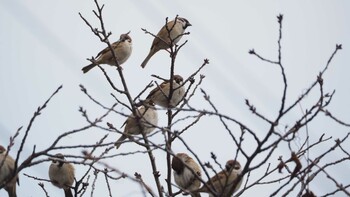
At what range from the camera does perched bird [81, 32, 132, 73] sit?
8.90 metres

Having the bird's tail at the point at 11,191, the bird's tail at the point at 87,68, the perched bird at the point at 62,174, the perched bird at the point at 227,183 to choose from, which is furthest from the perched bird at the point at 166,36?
the bird's tail at the point at 11,191

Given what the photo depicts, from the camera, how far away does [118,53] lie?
8.98 metres

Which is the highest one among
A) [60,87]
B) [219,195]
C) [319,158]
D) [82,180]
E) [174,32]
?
[174,32]

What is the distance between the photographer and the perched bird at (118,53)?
8.90m

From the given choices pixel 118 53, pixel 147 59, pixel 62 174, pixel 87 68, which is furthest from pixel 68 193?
pixel 147 59

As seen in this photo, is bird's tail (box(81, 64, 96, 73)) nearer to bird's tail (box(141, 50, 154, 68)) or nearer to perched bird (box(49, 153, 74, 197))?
bird's tail (box(141, 50, 154, 68))

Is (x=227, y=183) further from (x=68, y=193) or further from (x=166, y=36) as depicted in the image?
(x=166, y=36)

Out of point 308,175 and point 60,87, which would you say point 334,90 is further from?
point 60,87

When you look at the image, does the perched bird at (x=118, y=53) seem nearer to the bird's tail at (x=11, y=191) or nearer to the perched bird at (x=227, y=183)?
the bird's tail at (x=11, y=191)

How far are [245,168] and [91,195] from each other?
2.15 metres

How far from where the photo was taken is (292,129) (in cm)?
367

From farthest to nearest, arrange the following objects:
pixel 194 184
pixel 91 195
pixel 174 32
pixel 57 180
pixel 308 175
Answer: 1. pixel 174 32
2. pixel 57 180
3. pixel 194 184
4. pixel 91 195
5. pixel 308 175

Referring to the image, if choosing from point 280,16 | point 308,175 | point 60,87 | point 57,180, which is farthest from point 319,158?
point 57,180

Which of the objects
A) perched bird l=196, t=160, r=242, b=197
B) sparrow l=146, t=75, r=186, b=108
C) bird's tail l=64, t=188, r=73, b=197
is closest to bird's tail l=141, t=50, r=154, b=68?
sparrow l=146, t=75, r=186, b=108
